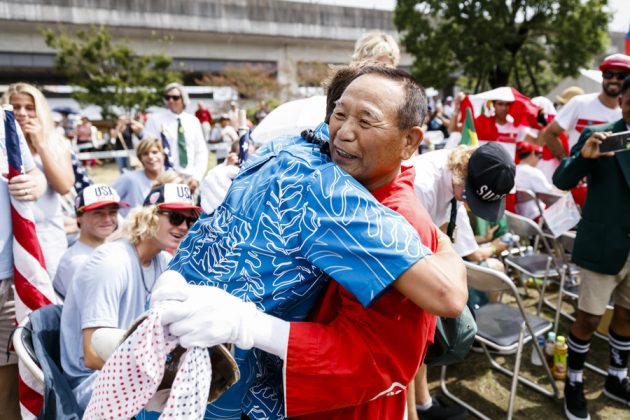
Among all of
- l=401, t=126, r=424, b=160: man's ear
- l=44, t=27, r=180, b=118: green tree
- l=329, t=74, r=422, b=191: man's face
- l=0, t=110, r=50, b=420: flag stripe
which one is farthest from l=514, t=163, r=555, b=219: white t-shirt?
l=44, t=27, r=180, b=118: green tree

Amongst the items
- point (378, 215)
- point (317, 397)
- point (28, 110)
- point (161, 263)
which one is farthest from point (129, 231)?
point (378, 215)

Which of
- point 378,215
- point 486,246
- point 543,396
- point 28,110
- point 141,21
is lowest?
point 543,396

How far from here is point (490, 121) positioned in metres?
5.91

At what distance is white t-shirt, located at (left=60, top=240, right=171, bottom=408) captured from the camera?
1.99m

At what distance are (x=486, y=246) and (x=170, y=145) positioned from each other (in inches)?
142

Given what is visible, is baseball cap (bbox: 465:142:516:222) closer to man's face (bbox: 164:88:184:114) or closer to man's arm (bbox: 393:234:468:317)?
man's arm (bbox: 393:234:468:317)

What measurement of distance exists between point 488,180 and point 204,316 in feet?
5.68

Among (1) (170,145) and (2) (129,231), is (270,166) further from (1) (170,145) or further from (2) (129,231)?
(1) (170,145)

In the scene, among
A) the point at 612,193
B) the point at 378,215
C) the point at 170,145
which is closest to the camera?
the point at 378,215

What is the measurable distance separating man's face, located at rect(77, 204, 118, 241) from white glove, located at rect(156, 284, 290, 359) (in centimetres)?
213

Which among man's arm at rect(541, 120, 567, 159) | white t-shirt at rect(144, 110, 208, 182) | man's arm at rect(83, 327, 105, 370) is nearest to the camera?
man's arm at rect(83, 327, 105, 370)

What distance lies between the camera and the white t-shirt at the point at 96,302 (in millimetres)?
1988

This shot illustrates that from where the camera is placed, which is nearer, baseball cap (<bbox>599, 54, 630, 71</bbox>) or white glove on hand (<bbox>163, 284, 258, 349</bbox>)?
white glove on hand (<bbox>163, 284, 258, 349</bbox>)

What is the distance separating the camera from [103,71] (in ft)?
65.5
